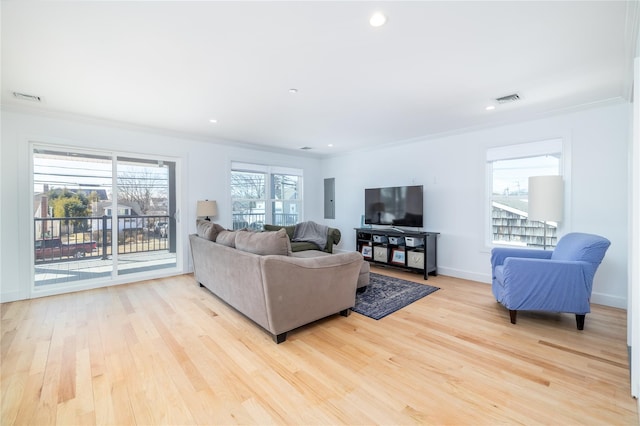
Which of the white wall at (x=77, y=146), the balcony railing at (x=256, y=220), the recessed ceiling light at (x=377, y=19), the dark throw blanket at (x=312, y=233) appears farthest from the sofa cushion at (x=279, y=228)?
the recessed ceiling light at (x=377, y=19)

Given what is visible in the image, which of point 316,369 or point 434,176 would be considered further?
point 434,176

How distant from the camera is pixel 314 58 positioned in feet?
7.12

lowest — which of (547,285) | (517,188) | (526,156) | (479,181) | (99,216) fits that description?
(547,285)

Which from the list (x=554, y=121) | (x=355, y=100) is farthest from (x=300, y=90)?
(x=554, y=121)

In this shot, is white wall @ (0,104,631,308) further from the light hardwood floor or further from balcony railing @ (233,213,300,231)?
the light hardwood floor

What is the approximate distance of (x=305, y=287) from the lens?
7.84ft

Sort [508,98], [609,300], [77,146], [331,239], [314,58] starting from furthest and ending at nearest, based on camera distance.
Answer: [331,239]
[77,146]
[609,300]
[508,98]
[314,58]

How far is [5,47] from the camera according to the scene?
79.4 inches

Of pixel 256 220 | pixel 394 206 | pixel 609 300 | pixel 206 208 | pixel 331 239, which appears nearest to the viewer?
pixel 609 300

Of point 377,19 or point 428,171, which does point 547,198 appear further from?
point 377,19

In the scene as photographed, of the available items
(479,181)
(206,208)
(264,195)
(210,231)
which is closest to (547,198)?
(479,181)

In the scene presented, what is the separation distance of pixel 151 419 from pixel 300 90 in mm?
2857

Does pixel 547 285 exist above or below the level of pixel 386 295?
above

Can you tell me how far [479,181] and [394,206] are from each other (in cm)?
138
